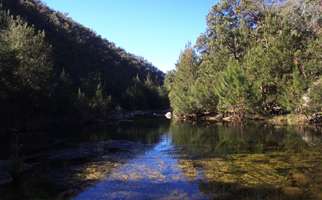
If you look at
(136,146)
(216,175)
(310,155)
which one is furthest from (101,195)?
(136,146)

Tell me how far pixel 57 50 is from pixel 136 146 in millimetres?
97402

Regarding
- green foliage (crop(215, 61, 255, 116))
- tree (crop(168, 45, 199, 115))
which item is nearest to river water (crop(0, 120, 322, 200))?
green foliage (crop(215, 61, 255, 116))

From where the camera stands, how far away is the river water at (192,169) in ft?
70.1

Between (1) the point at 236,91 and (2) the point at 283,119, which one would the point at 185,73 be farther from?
(2) the point at 283,119

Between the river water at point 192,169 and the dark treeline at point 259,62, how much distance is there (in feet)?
47.4

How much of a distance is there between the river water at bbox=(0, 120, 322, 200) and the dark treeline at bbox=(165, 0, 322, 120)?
1445cm

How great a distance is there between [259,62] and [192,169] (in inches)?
1686

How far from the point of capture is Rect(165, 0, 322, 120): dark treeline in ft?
188

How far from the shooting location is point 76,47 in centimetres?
15288

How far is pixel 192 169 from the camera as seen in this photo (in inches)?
1104

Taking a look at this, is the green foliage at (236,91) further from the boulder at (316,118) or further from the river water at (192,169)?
the river water at (192,169)

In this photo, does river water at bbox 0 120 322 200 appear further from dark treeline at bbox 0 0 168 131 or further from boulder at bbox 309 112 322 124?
dark treeline at bbox 0 0 168 131

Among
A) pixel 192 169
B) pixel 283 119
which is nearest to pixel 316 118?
pixel 283 119

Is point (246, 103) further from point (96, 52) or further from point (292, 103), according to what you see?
point (96, 52)
